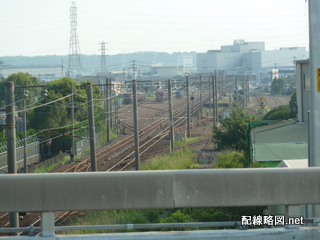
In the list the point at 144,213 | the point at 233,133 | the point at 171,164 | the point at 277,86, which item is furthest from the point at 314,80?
the point at 277,86

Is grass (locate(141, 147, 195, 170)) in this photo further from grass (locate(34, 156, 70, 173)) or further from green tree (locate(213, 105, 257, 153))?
grass (locate(34, 156, 70, 173))

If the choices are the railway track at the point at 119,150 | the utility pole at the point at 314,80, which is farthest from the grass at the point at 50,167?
the utility pole at the point at 314,80

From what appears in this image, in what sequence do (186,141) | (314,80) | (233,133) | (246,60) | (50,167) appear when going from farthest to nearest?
(246,60)
(186,141)
(233,133)
(50,167)
(314,80)

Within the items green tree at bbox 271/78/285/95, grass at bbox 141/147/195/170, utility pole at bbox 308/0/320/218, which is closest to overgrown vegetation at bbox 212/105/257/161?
grass at bbox 141/147/195/170

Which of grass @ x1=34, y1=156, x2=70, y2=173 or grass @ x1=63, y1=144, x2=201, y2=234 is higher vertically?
grass @ x1=63, y1=144, x2=201, y2=234

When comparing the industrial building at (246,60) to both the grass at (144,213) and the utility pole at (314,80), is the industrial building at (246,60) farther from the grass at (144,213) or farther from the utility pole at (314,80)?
the utility pole at (314,80)

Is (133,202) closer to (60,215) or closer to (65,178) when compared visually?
(65,178)

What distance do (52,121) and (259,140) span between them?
19.1 m

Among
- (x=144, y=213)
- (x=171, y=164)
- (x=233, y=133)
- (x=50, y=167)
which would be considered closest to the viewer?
(x=144, y=213)

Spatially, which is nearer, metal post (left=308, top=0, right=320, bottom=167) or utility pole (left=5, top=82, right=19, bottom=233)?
metal post (left=308, top=0, right=320, bottom=167)

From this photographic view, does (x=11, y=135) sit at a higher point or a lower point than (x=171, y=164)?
Answer: higher

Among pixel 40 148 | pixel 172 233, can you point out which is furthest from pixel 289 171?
pixel 40 148

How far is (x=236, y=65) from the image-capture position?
502ft

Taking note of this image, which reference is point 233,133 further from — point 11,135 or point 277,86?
point 277,86
